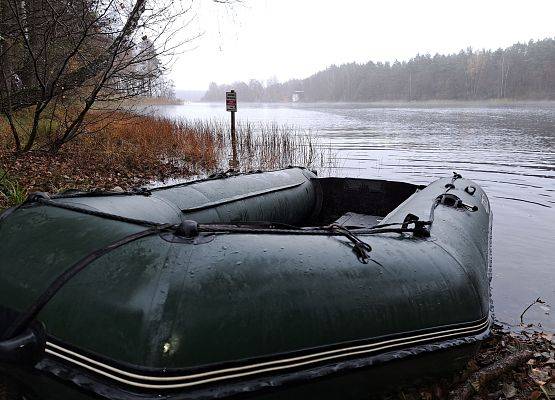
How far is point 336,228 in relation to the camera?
8.14 ft

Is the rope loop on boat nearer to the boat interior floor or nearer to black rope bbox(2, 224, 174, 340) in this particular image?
black rope bbox(2, 224, 174, 340)

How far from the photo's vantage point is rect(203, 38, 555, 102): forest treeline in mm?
75688

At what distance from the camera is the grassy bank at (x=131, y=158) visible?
24.0 ft

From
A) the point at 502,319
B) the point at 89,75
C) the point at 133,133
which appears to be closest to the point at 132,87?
the point at 89,75

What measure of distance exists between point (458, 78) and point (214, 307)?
9290cm

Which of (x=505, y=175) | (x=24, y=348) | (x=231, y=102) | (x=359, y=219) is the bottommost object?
(x=505, y=175)

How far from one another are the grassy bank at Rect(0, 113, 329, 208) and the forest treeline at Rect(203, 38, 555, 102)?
7119cm

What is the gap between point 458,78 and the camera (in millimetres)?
84875

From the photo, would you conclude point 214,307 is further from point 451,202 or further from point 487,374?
point 451,202

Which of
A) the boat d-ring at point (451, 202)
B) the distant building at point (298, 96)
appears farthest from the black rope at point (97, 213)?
the distant building at point (298, 96)

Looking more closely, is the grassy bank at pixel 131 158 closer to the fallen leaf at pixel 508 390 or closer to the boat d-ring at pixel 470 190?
the boat d-ring at pixel 470 190

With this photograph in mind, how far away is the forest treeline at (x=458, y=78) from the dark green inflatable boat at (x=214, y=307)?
79308 millimetres

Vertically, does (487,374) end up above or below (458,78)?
below

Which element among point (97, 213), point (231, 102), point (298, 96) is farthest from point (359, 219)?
point (298, 96)
